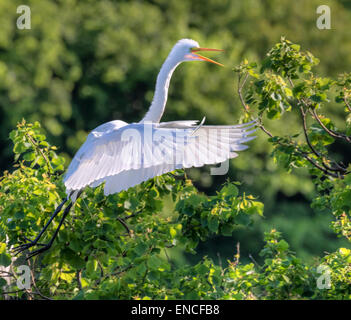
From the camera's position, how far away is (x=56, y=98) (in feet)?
46.5

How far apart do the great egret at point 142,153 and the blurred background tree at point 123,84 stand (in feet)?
30.5

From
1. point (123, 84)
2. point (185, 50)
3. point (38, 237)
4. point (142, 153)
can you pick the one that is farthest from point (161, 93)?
point (123, 84)

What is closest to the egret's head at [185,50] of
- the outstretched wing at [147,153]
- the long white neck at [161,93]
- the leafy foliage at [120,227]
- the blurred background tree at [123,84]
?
the long white neck at [161,93]

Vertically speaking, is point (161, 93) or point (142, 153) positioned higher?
point (161, 93)

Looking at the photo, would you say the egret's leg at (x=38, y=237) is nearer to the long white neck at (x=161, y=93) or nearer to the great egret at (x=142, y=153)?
the great egret at (x=142, y=153)

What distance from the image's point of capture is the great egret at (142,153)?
3.86 m

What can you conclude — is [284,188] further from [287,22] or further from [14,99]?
[14,99]

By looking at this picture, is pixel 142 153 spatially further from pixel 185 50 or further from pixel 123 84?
pixel 123 84

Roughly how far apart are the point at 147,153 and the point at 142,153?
48 millimetres

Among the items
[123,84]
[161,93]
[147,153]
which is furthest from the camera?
[123,84]

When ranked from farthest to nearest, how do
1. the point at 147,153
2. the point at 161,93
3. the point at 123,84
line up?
1. the point at 123,84
2. the point at 161,93
3. the point at 147,153

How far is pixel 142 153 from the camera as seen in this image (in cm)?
400

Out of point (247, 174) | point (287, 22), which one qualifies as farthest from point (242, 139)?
point (287, 22)

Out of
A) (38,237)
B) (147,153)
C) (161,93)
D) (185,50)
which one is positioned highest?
(185,50)
